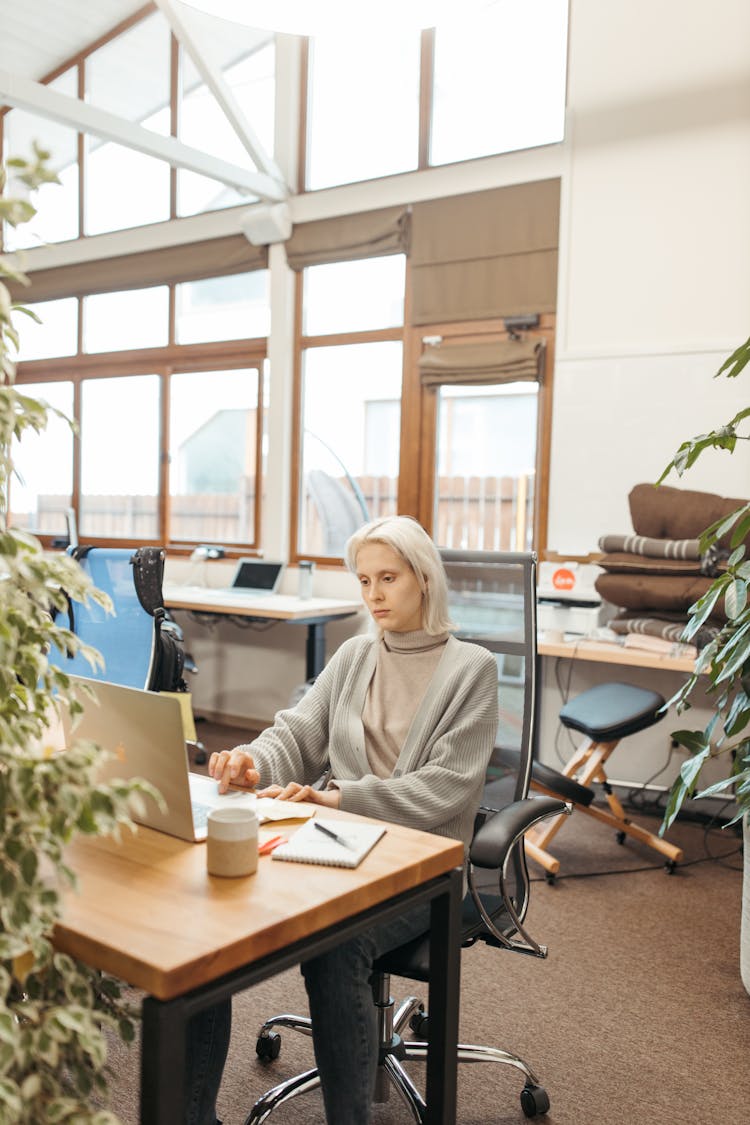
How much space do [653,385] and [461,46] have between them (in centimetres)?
222

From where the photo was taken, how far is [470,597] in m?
2.32

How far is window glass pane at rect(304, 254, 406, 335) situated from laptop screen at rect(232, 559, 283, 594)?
4.56ft

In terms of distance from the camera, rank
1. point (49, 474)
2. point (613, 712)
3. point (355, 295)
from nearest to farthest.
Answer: point (613, 712) < point (355, 295) < point (49, 474)

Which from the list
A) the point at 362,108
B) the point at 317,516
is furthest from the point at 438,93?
the point at 317,516

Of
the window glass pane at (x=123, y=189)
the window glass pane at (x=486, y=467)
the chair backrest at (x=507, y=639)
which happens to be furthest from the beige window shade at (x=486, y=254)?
the chair backrest at (x=507, y=639)

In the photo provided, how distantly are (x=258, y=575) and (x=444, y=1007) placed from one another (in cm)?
413

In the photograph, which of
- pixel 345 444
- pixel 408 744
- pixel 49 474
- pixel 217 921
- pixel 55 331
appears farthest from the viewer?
pixel 49 474

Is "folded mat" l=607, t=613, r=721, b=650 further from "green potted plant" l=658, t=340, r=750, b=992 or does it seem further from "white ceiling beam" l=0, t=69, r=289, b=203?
"white ceiling beam" l=0, t=69, r=289, b=203

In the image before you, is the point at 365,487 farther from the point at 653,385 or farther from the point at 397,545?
the point at 397,545

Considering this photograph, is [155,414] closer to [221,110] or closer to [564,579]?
[221,110]

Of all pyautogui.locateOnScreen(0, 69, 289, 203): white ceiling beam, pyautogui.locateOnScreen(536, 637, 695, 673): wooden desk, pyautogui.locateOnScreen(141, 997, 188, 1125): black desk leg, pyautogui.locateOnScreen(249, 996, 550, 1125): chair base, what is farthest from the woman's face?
pyautogui.locateOnScreen(0, 69, 289, 203): white ceiling beam

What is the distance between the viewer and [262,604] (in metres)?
4.90

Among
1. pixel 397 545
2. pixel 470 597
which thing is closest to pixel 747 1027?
pixel 470 597

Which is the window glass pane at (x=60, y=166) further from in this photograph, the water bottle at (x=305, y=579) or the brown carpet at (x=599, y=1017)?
the brown carpet at (x=599, y=1017)
